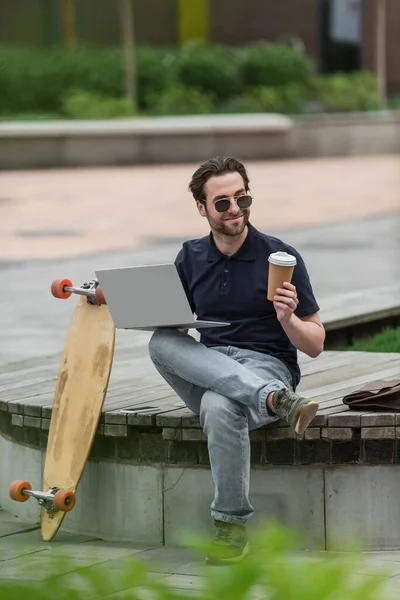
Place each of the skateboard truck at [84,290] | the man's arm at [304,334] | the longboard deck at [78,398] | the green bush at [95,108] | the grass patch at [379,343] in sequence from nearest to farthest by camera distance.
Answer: the man's arm at [304,334] < the longboard deck at [78,398] < the skateboard truck at [84,290] < the grass patch at [379,343] < the green bush at [95,108]

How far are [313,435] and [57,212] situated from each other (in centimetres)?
1332

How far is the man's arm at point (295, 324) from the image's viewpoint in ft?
14.8

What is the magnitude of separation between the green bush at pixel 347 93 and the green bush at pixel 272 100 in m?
0.63

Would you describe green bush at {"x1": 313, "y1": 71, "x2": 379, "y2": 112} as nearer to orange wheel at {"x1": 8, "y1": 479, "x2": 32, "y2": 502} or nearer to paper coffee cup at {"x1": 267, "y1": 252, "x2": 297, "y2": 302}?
orange wheel at {"x1": 8, "y1": 479, "x2": 32, "y2": 502}

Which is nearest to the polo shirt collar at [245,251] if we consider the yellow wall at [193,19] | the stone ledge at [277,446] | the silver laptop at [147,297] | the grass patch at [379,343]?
the silver laptop at [147,297]

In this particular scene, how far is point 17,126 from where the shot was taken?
24234mm

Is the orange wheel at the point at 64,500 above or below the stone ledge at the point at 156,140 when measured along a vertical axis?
above

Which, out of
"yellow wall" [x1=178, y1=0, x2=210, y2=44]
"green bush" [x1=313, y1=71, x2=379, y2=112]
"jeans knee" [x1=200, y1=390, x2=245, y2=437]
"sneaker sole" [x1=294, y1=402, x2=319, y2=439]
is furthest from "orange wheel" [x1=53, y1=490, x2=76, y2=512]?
"yellow wall" [x1=178, y1=0, x2=210, y2=44]

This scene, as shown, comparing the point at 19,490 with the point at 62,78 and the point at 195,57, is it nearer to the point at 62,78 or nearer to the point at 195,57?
the point at 62,78

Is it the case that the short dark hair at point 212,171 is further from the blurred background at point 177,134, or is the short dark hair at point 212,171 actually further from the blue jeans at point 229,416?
the blurred background at point 177,134

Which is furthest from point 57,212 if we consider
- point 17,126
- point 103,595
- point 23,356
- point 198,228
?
point 103,595

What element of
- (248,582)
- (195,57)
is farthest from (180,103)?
(248,582)

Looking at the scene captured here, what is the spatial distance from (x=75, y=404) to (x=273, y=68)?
25.1m

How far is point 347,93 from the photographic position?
29188 mm
